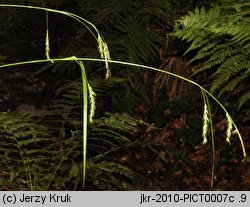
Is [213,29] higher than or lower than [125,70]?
lower

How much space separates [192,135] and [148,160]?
14.4 inches

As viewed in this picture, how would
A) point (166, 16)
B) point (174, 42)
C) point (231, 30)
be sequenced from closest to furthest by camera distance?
point (231, 30)
point (166, 16)
point (174, 42)

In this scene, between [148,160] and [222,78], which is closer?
[222,78]

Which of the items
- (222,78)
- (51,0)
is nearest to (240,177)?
(222,78)

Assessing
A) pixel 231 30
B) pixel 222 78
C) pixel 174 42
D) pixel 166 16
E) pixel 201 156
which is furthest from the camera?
pixel 174 42

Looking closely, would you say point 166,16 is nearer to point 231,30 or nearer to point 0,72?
point 231,30

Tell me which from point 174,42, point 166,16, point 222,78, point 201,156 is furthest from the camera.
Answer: point 174,42

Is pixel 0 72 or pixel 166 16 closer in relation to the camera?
pixel 166 16

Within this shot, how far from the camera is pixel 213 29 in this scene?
6.33 ft

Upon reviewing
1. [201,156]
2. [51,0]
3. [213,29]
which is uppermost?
[51,0]

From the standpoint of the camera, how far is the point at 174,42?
325 centimetres

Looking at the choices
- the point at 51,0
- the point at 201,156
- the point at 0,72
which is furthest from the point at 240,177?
the point at 0,72

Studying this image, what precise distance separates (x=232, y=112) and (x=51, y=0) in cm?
147

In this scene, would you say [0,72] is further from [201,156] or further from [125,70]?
[201,156]
